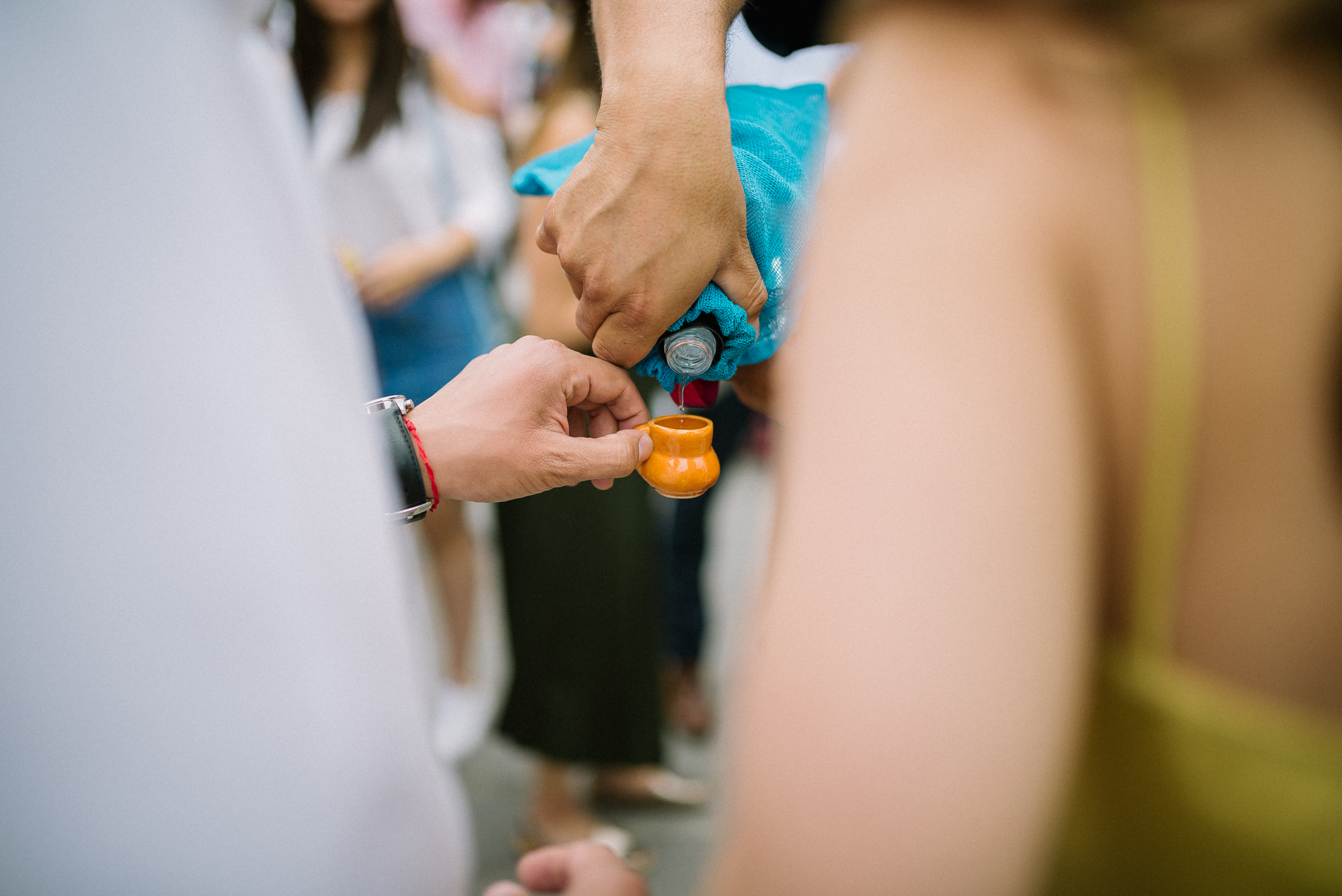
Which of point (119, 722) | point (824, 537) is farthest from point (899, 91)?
point (119, 722)

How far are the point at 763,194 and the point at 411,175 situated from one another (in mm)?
1710

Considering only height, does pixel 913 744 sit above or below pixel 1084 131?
below

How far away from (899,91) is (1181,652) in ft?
1.01

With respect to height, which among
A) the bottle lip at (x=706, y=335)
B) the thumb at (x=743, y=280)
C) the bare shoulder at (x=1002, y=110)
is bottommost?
the bottle lip at (x=706, y=335)

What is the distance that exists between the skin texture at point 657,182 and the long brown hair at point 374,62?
5.47ft

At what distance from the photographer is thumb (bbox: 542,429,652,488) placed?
2.81 feet

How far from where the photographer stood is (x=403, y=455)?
875 mm

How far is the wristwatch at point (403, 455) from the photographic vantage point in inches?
34.2

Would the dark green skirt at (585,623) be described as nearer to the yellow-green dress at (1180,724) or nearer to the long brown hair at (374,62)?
the long brown hair at (374,62)

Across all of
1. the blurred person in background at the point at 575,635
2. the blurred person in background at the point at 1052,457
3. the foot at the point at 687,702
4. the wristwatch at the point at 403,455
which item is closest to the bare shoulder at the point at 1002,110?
the blurred person in background at the point at 1052,457

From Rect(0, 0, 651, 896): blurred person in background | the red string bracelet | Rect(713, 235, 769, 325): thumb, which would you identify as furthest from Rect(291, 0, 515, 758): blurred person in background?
Rect(0, 0, 651, 896): blurred person in background

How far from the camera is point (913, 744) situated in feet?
1.05

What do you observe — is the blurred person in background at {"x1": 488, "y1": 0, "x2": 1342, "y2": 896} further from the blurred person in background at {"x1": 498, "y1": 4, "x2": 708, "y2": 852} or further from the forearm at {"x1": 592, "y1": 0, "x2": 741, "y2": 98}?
the blurred person in background at {"x1": 498, "y1": 4, "x2": 708, "y2": 852}

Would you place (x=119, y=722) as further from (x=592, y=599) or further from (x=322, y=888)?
(x=592, y=599)
